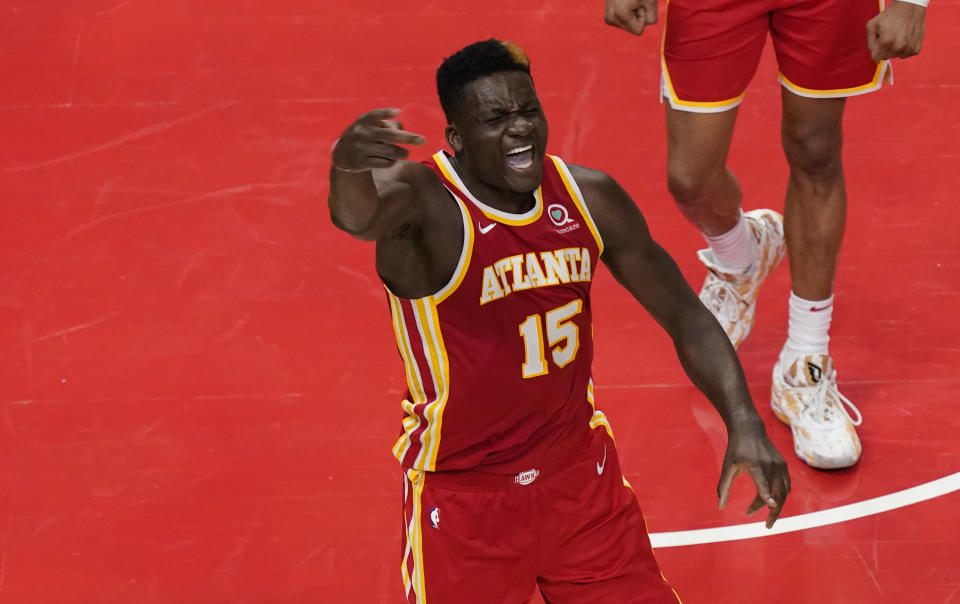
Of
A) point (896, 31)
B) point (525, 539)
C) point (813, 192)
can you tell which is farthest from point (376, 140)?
point (813, 192)

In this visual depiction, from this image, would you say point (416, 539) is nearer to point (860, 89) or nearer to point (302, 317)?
point (302, 317)

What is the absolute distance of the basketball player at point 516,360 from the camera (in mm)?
2688

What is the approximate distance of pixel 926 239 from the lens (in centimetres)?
460

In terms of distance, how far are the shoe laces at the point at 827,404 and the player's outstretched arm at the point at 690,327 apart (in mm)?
1046

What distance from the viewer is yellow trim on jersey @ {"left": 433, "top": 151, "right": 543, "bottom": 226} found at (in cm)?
275

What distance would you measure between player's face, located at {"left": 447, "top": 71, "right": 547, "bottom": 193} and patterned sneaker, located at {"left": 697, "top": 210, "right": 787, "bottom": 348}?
168cm

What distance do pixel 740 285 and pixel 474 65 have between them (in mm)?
1812

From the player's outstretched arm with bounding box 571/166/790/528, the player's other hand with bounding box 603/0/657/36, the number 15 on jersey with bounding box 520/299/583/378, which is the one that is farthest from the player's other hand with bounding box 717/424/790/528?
the player's other hand with bounding box 603/0/657/36

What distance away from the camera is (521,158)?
2.69 m

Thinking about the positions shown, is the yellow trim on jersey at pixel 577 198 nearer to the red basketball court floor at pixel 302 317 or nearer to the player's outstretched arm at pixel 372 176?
the player's outstretched arm at pixel 372 176

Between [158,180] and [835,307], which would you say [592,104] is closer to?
[835,307]

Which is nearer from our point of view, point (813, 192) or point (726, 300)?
point (813, 192)

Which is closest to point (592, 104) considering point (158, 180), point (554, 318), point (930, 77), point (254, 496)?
point (930, 77)

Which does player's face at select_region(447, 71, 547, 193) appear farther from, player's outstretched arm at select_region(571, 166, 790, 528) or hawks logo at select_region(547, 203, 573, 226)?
player's outstretched arm at select_region(571, 166, 790, 528)
